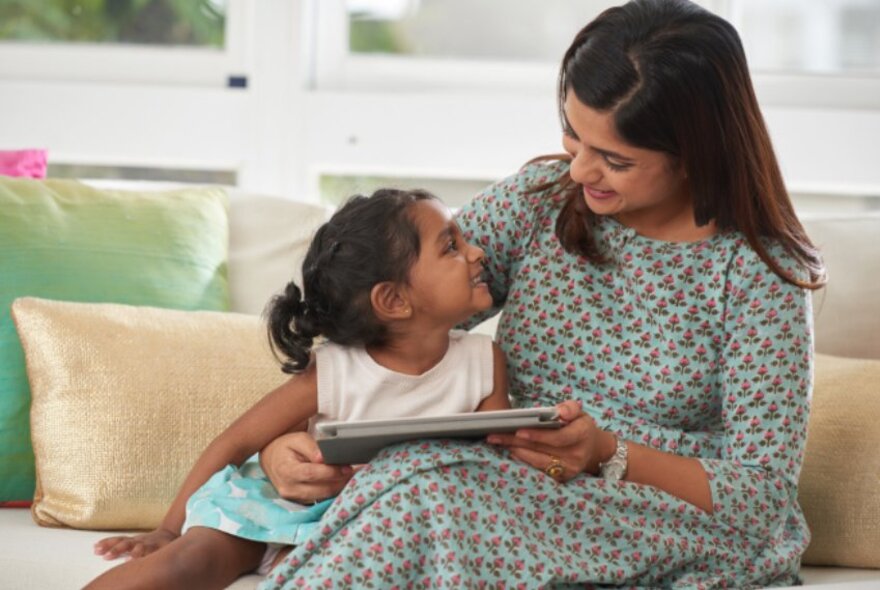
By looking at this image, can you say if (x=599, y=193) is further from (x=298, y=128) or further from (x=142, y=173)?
(x=142, y=173)

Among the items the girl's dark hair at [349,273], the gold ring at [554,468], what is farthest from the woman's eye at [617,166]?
the gold ring at [554,468]

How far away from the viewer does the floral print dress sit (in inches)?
58.9

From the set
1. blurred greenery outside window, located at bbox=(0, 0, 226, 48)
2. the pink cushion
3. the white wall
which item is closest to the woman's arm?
the pink cushion

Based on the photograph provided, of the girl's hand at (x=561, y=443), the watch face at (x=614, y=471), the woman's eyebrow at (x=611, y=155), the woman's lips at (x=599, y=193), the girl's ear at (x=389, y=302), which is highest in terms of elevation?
the woman's eyebrow at (x=611, y=155)

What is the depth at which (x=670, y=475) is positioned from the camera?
1.70 meters

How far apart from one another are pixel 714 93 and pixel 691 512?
1.81ft

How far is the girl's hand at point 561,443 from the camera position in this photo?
5.28ft

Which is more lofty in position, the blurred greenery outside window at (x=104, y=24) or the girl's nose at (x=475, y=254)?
the blurred greenery outside window at (x=104, y=24)

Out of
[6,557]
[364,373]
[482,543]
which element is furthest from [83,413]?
[482,543]

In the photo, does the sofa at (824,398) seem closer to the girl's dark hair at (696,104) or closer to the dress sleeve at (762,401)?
the dress sleeve at (762,401)

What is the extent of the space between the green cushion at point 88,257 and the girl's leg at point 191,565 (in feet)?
1.91

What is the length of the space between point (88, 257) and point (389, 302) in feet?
2.26

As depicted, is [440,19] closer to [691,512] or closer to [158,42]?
[158,42]

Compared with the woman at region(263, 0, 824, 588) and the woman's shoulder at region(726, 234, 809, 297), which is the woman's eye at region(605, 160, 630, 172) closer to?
the woman at region(263, 0, 824, 588)
